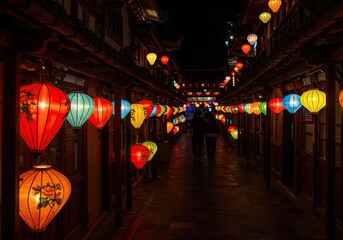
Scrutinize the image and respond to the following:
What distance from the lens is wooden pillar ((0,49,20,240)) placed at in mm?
4125

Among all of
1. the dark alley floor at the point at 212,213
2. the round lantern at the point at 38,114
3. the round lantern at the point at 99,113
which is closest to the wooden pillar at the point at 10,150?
the round lantern at the point at 38,114

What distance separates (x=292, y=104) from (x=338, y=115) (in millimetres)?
1483

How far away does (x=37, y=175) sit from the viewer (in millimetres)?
4336

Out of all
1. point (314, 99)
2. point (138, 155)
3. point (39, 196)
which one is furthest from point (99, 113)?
point (314, 99)

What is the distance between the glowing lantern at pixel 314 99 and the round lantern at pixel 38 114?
602 centimetres

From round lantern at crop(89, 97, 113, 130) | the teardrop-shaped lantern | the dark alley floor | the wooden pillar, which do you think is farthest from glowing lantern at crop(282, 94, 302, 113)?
the wooden pillar

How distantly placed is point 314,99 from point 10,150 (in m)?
6.57

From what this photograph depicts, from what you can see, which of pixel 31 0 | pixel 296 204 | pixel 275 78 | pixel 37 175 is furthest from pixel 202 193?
pixel 31 0

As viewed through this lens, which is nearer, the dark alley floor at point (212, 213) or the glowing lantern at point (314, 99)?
the glowing lantern at point (314, 99)

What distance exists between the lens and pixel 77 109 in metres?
6.13

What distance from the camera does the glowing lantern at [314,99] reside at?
26.9ft

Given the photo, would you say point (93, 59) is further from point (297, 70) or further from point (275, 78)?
point (275, 78)

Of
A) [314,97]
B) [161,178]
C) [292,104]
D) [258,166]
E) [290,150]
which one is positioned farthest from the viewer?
[258,166]

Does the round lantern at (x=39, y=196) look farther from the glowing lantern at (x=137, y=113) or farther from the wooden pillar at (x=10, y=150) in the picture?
the glowing lantern at (x=137, y=113)
